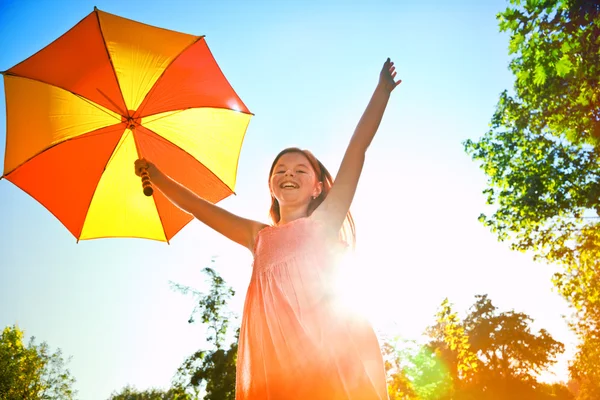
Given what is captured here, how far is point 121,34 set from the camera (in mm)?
3832

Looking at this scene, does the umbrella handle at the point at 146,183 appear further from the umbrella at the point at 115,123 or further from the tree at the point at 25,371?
the tree at the point at 25,371

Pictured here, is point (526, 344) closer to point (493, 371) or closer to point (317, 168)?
point (493, 371)

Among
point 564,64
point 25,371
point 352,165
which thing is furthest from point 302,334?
point 25,371

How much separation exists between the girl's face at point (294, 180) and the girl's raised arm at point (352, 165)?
435 millimetres

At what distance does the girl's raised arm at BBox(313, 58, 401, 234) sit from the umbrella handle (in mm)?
1427

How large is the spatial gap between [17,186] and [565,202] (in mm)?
15011

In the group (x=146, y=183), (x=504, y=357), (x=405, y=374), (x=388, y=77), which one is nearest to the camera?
(x=388, y=77)

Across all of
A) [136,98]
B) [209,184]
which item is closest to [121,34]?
[136,98]

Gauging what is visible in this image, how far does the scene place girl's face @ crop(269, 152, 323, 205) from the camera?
8.79 feet

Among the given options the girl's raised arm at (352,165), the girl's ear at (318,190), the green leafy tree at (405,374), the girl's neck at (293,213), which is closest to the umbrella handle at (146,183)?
the girl's neck at (293,213)

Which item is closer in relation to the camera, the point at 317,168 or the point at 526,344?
the point at 317,168

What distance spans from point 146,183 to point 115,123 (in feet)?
4.70

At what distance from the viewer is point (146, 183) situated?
2.97 m

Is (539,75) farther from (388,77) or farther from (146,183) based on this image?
(146,183)
